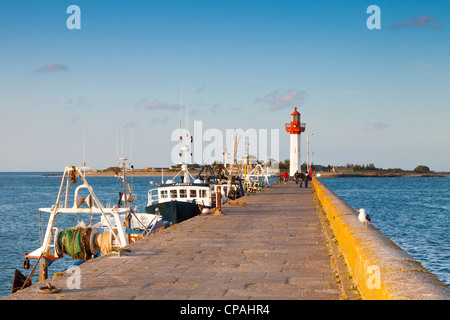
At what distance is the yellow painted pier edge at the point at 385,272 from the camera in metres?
4.41

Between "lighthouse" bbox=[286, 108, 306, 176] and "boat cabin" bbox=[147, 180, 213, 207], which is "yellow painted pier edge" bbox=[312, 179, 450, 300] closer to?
"boat cabin" bbox=[147, 180, 213, 207]

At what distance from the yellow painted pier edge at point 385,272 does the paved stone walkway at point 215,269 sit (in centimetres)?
55

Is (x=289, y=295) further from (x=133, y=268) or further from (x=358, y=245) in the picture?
(x=133, y=268)

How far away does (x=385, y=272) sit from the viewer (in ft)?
16.8

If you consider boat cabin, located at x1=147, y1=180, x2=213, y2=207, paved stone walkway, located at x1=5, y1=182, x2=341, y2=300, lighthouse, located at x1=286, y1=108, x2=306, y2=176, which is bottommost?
paved stone walkway, located at x1=5, y1=182, x2=341, y2=300

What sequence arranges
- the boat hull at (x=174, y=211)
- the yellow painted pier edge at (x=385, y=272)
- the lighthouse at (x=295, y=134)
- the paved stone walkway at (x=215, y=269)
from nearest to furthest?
1. the yellow painted pier edge at (x=385, y=272)
2. the paved stone walkway at (x=215, y=269)
3. the boat hull at (x=174, y=211)
4. the lighthouse at (x=295, y=134)

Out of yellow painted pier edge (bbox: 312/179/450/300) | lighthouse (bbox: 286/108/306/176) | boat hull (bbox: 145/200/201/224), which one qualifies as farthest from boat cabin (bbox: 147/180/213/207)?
lighthouse (bbox: 286/108/306/176)

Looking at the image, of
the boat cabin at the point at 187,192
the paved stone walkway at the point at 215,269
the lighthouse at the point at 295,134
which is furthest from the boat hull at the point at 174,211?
the lighthouse at the point at 295,134

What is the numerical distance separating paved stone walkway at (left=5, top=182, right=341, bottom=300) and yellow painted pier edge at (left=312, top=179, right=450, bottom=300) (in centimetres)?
55

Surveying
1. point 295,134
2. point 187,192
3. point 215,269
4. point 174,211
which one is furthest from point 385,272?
point 295,134

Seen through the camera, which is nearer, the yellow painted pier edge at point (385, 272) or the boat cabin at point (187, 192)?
the yellow painted pier edge at point (385, 272)

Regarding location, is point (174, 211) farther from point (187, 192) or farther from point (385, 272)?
point (385, 272)

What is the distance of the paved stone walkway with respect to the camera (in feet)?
21.2

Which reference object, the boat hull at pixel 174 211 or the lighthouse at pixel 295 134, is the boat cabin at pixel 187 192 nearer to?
the boat hull at pixel 174 211
